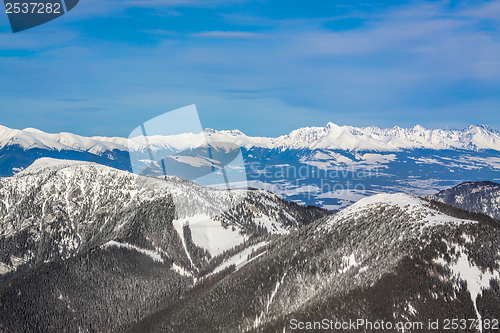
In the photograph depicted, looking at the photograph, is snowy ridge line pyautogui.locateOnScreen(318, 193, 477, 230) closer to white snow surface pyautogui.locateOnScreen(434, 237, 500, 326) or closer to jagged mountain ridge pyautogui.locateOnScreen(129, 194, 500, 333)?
jagged mountain ridge pyautogui.locateOnScreen(129, 194, 500, 333)

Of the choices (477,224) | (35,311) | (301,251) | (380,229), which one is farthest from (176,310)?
(477,224)

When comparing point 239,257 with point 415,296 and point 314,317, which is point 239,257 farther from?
point 415,296

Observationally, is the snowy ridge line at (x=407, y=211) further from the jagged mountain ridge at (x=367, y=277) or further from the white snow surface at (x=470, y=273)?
the white snow surface at (x=470, y=273)

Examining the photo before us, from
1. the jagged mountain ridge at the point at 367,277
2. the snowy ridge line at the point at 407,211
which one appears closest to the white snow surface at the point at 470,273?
the jagged mountain ridge at the point at 367,277

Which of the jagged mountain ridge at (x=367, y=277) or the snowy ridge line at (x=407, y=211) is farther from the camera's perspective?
the snowy ridge line at (x=407, y=211)

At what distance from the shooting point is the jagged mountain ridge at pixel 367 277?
9388 centimetres

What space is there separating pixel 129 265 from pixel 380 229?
12041 centimetres

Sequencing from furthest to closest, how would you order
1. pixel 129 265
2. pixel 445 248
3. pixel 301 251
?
pixel 129 265 < pixel 301 251 < pixel 445 248

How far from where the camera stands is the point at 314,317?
99.4 metres

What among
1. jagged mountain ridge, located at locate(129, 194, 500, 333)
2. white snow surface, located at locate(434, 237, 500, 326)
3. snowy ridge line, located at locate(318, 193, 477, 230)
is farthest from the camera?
snowy ridge line, located at locate(318, 193, 477, 230)

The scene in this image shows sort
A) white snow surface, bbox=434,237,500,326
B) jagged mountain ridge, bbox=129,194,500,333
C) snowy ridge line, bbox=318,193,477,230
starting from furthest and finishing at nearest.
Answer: snowy ridge line, bbox=318,193,477,230, jagged mountain ridge, bbox=129,194,500,333, white snow surface, bbox=434,237,500,326

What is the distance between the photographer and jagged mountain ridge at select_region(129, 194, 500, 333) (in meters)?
93.9

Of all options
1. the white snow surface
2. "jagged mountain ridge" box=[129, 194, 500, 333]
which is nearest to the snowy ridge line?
"jagged mountain ridge" box=[129, 194, 500, 333]

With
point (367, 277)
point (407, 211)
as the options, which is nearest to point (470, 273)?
point (367, 277)
